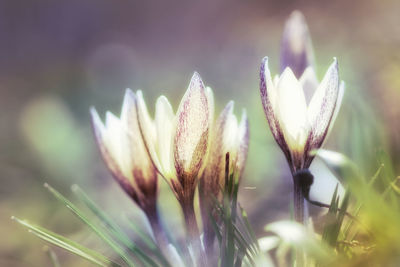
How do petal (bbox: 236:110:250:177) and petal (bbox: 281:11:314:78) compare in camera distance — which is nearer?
petal (bbox: 236:110:250:177)

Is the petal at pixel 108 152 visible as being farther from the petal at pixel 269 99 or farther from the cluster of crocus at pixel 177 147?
the petal at pixel 269 99

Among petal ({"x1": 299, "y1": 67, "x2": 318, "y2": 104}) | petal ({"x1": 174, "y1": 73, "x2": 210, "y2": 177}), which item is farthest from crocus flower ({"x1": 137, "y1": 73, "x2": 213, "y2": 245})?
petal ({"x1": 299, "y1": 67, "x2": 318, "y2": 104})

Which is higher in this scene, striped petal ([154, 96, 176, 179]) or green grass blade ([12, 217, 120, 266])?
striped petal ([154, 96, 176, 179])

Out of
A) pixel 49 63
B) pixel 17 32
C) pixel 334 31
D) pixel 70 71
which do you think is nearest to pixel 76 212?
pixel 334 31

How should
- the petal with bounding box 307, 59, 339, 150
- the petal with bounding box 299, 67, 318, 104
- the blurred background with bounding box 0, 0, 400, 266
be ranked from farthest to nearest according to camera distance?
1. the blurred background with bounding box 0, 0, 400, 266
2. the petal with bounding box 299, 67, 318, 104
3. the petal with bounding box 307, 59, 339, 150

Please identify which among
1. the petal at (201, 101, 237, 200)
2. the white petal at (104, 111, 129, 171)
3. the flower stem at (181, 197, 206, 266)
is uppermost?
the white petal at (104, 111, 129, 171)

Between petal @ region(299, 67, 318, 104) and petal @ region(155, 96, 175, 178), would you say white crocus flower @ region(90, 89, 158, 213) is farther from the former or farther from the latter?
petal @ region(299, 67, 318, 104)

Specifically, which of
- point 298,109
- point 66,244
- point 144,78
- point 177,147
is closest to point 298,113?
point 298,109

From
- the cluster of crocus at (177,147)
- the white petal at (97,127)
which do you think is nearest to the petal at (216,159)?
the cluster of crocus at (177,147)

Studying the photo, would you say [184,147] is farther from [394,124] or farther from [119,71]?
[119,71]
